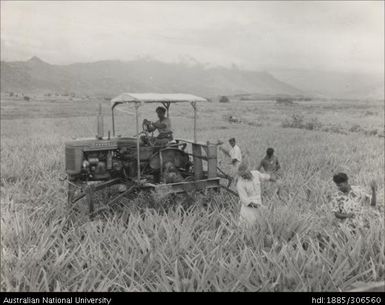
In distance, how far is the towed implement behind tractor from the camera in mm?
7383

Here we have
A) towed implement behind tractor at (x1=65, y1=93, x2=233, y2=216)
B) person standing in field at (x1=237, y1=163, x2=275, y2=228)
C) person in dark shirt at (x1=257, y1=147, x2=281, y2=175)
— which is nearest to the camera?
person standing in field at (x1=237, y1=163, x2=275, y2=228)

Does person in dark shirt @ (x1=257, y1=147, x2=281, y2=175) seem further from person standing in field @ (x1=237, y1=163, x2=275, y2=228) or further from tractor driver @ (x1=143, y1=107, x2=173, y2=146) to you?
person standing in field @ (x1=237, y1=163, x2=275, y2=228)

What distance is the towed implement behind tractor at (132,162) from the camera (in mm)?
7383

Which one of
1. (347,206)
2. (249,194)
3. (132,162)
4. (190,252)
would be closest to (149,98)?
(132,162)

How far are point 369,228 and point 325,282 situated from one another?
64.0 inches

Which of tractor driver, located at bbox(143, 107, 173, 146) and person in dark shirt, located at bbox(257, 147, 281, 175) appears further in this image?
person in dark shirt, located at bbox(257, 147, 281, 175)

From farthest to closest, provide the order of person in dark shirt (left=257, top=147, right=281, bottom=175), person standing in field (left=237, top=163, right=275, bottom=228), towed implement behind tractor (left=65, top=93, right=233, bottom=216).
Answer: person in dark shirt (left=257, top=147, right=281, bottom=175), towed implement behind tractor (left=65, top=93, right=233, bottom=216), person standing in field (left=237, top=163, right=275, bottom=228)

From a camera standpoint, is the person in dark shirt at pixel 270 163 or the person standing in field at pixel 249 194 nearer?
the person standing in field at pixel 249 194

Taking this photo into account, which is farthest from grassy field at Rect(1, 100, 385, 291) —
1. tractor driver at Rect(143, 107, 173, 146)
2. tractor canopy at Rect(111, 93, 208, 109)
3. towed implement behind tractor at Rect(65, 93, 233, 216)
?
tractor canopy at Rect(111, 93, 208, 109)

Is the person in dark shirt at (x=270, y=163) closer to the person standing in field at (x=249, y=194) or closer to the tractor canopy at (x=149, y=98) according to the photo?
the tractor canopy at (x=149, y=98)

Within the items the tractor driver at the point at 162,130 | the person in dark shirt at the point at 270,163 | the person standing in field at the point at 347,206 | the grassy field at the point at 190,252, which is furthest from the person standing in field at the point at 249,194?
the person in dark shirt at the point at 270,163

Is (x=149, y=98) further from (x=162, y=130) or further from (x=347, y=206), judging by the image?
(x=347, y=206)

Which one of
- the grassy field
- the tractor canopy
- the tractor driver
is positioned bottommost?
the grassy field

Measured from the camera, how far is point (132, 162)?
7762 mm
